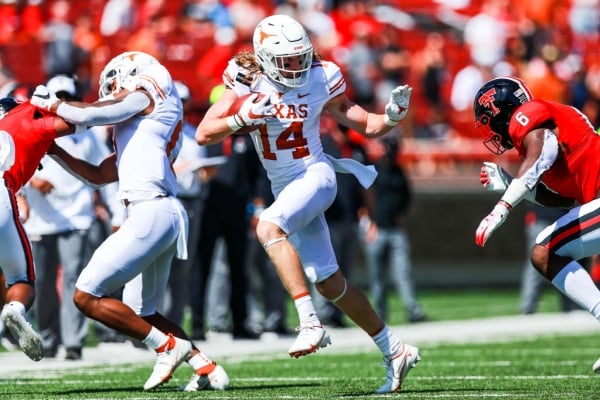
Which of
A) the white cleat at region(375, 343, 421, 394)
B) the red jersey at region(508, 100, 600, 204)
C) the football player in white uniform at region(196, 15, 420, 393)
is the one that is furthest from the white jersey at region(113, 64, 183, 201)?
the red jersey at region(508, 100, 600, 204)

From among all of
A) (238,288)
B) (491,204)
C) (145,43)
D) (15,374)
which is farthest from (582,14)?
(15,374)

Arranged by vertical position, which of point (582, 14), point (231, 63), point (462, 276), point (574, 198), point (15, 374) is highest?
point (231, 63)

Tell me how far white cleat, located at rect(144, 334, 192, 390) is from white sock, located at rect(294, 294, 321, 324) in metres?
0.84

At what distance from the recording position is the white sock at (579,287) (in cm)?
720

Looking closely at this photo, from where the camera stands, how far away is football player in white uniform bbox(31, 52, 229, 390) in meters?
7.51

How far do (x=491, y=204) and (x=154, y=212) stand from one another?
36.3ft

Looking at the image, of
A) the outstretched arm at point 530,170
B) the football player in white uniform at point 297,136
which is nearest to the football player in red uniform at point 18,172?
the football player in white uniform at point 297,136

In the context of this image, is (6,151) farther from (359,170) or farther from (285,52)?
(359,170)

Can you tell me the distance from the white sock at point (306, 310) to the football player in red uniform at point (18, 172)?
56.8 inches

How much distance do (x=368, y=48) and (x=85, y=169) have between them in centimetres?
1185

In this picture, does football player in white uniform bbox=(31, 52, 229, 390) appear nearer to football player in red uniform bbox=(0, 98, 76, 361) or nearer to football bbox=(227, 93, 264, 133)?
football player in red uniform bbox=(0, 98, 76, 361)

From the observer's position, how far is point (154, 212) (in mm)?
7613

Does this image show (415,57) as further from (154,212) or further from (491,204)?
(154,212)

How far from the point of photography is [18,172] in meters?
7.60
